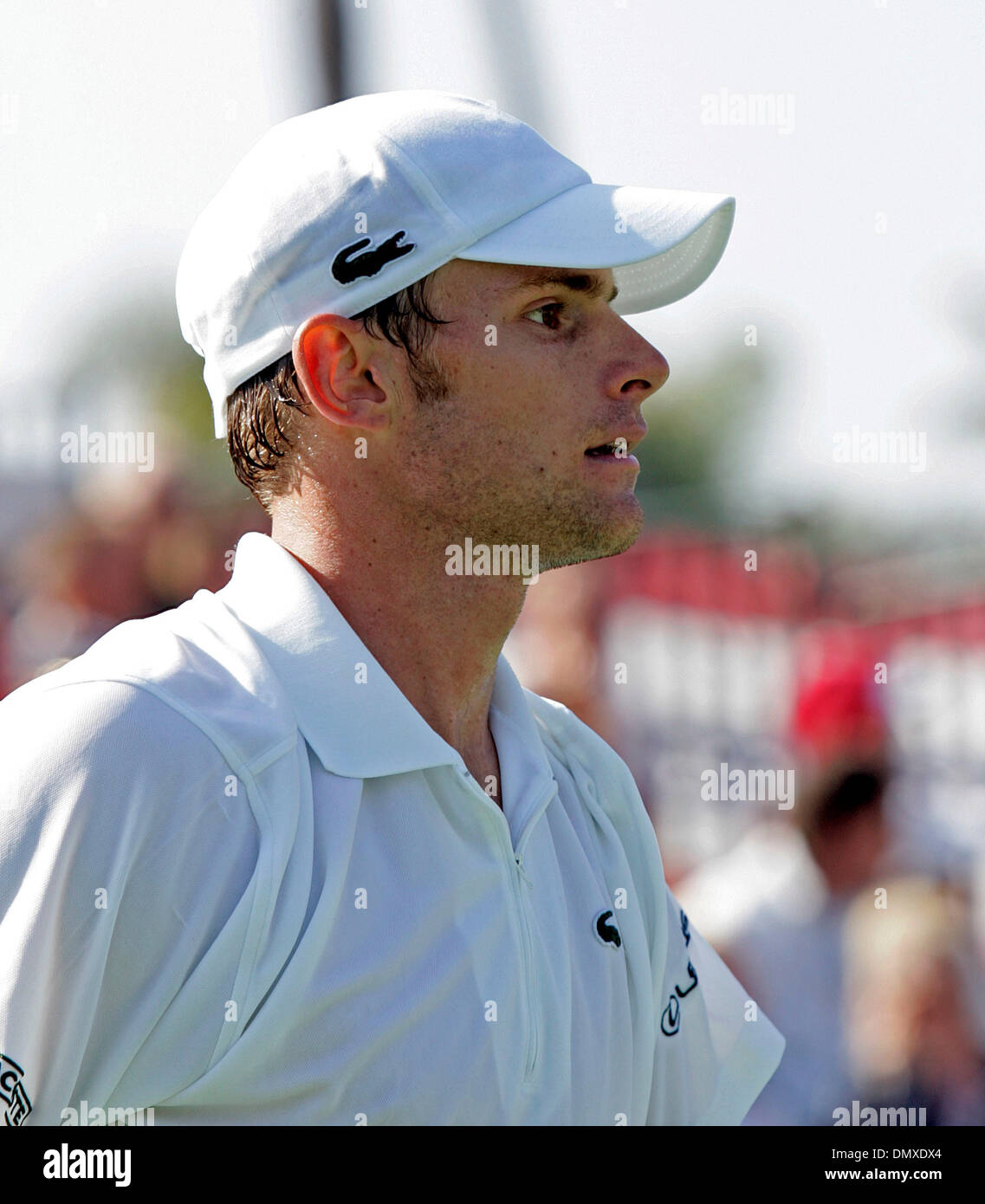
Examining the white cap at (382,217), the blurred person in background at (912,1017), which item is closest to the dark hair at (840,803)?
the blurred person in background at (912,1017)

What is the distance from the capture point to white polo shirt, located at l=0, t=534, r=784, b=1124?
1532 millimetres

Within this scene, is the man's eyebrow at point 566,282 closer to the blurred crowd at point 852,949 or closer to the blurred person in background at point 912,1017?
the blurred crowd at point 852,949

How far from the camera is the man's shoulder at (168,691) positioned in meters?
1.60

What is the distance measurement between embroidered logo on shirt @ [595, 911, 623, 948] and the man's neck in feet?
0.82

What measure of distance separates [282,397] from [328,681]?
472mm

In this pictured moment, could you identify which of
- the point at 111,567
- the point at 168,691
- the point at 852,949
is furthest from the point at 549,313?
the point at 111,567

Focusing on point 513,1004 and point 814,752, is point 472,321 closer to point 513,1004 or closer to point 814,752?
point 513,1004

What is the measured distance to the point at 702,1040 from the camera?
7.29 feet

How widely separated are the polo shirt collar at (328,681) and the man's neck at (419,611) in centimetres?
5

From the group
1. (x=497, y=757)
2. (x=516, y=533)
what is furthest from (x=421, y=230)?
(x=497, y=757)

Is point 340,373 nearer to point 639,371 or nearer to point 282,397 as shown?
point 282,397
